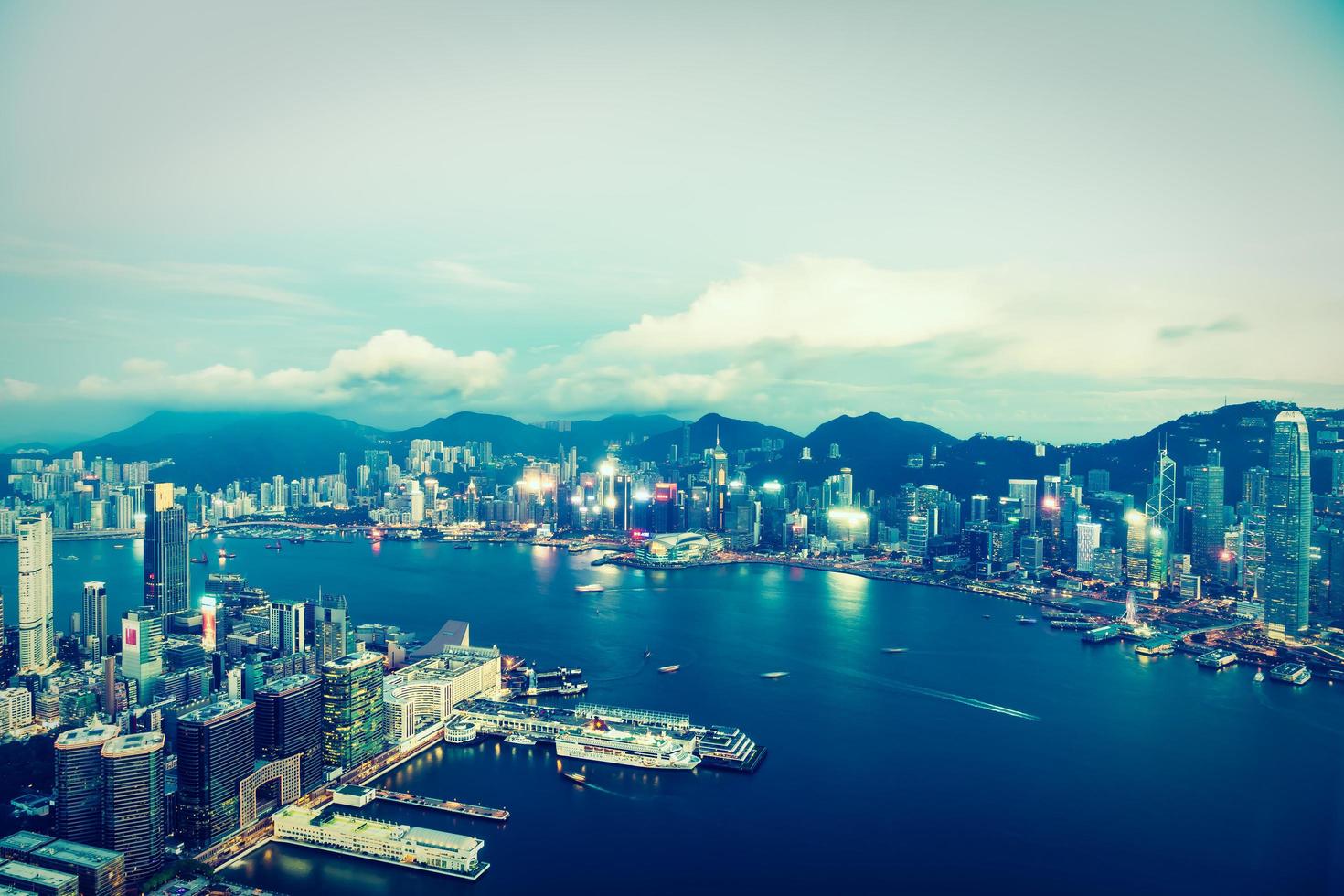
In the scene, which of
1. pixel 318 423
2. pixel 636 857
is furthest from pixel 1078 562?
pixel 318 423

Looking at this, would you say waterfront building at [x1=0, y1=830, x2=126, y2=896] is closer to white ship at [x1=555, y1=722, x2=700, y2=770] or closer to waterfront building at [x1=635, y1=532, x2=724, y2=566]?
white ship at [x1=555, y1=722, x2=700, y2=770]

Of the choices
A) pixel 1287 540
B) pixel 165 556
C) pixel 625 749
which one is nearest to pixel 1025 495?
pixel 1287 540

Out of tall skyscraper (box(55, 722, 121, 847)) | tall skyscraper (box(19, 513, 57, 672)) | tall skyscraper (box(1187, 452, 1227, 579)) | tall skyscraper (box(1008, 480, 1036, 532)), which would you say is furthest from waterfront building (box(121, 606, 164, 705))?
tall skyscraper (box(1008, 480, 1036, 532))

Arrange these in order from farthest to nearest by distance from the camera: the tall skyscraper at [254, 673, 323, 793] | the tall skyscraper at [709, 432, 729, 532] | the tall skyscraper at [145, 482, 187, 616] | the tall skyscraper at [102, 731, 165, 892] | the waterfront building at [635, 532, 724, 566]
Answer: the tall skyscraper at [709, 432, 729, 532] → the waterfront building at [635, 532, 724, 566] → the tall skyscraper at [145, 482, 187, 616] → the tall skyscraper at [254, 673, 323, 793] → the tall skyscraper at [102, 731, 165, 892]

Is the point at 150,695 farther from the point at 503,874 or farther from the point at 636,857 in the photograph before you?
the point at 636,857

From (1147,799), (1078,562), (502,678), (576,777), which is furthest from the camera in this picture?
(1078,562)

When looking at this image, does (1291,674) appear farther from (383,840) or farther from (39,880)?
(39,880)

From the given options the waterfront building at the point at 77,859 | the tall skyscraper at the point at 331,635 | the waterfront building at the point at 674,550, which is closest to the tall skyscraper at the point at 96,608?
the tall skyscraper at the point at 331,635
